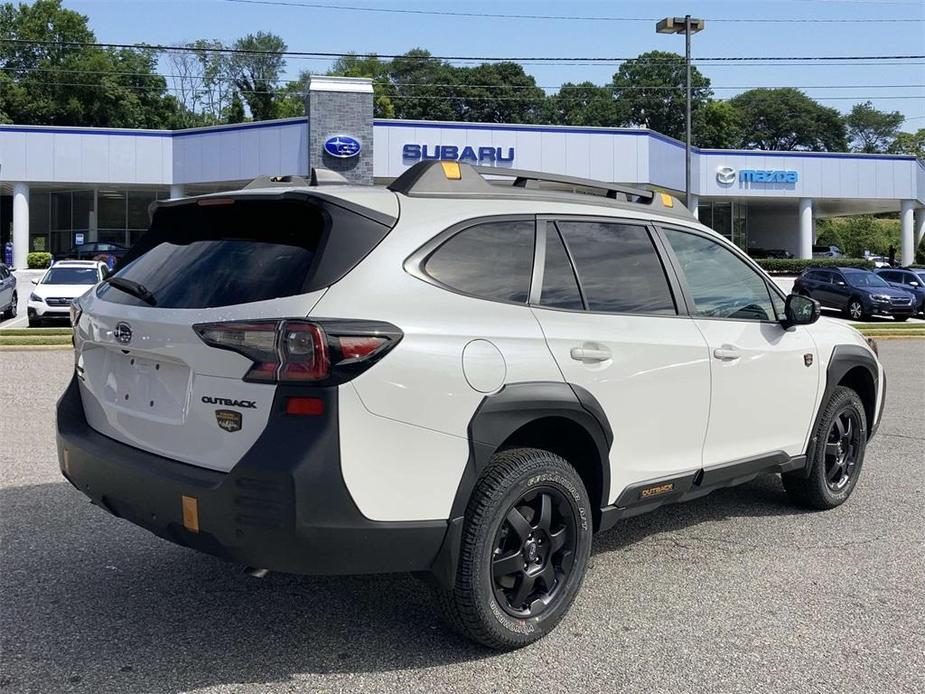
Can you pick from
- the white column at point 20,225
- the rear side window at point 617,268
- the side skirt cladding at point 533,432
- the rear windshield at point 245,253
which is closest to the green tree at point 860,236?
the white column at point 20,225

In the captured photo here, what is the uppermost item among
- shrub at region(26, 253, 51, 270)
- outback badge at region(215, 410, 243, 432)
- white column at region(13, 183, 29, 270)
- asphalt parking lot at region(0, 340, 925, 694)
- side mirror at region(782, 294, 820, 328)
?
white column at region(13, 183, 29, 270)

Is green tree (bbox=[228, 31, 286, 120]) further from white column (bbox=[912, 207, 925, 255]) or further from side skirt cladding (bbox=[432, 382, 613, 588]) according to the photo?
side skirt cladding (bbox=[432, 382, 613, 588])

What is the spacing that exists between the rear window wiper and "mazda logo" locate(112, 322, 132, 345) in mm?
132

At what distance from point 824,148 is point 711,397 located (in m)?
113

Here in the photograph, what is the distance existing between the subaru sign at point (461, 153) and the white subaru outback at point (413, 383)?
32.6 m

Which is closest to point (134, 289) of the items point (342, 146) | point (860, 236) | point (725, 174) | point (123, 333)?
point (123, 333)

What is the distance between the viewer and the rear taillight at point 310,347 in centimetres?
295

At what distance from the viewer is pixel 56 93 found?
7012 centimetres

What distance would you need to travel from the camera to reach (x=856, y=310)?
84.2 ft

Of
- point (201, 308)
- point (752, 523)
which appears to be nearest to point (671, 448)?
point (752, 523)

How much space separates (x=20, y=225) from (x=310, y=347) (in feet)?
136

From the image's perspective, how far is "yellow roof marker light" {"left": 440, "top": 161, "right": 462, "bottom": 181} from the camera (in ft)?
12.3

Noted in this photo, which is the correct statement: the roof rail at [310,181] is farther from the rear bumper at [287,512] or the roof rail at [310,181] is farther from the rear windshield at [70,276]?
the rear windshield at [70,276]

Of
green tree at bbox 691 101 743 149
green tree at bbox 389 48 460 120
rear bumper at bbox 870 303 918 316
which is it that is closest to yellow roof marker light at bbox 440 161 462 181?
rear bumper at bbox 870 303 918 316
